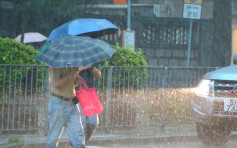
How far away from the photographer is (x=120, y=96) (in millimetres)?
8070

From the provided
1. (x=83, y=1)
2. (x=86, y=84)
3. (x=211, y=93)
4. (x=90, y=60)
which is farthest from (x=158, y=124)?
(x=83, y=1)

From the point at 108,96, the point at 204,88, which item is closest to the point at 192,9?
the point at 108,96

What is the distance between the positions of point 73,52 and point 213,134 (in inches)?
141

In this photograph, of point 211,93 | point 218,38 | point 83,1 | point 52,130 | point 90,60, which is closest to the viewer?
point 90,60

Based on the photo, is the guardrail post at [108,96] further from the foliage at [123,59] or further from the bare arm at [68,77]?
the bare arm at [68,77]

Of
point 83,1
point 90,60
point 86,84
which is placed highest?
point 83,1

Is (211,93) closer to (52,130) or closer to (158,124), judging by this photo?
(158,124)

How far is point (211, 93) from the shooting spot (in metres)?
6.79

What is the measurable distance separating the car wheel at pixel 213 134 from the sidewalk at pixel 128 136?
→ 84cm

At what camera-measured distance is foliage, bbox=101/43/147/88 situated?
26.6 ft

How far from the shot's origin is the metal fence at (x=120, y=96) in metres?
7.37

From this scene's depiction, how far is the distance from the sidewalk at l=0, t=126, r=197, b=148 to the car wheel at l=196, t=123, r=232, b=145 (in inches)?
33.3

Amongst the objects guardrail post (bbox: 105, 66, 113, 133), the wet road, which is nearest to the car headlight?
the wet road

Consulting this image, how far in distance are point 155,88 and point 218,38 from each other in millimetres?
3730
